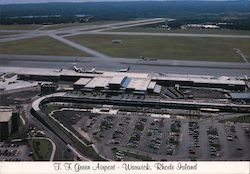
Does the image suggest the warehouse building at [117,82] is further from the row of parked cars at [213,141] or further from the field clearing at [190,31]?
the field clearing at [190,31]

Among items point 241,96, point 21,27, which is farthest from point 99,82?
point 21,27

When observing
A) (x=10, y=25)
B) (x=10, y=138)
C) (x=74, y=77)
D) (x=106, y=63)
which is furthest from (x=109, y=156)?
(x=10, y=25)

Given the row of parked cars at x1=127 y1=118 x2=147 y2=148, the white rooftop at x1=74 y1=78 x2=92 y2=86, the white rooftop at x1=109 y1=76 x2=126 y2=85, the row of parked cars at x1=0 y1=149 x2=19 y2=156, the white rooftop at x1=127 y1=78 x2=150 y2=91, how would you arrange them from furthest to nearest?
the white rooftop at x1=74 y1=78 x2=92 y2=86, the white rooftop at x1=109 y1=76 x2=126 y2=85, the white rooftop at x1=127 y1=78 x2=150 y2=91, the row of parked cars at x1=127 y1=118 x2=147 y2=148, the row of parked cars at x1=0 y1=149 x2=19 y2=156

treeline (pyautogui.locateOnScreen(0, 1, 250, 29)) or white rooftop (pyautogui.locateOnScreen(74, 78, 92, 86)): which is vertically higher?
white rooftop (pyautogui.locateOnScreen(74, 78, 92, 86))

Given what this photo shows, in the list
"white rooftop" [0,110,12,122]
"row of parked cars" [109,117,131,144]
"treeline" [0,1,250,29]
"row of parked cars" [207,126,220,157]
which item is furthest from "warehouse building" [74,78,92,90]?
"treeline" [0,1,250,29]

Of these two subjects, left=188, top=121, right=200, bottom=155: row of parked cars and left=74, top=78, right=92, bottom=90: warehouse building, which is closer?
left=188, top=121, right=200, bottom=155: row of parked cars

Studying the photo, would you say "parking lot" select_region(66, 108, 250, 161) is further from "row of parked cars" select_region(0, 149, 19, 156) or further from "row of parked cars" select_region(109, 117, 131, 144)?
"row of parked cars" select_region(0, 149, 19, 156)

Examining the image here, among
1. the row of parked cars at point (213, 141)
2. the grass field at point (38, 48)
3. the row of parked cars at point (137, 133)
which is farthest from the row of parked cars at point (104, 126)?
the grass field at point (38, 48)
